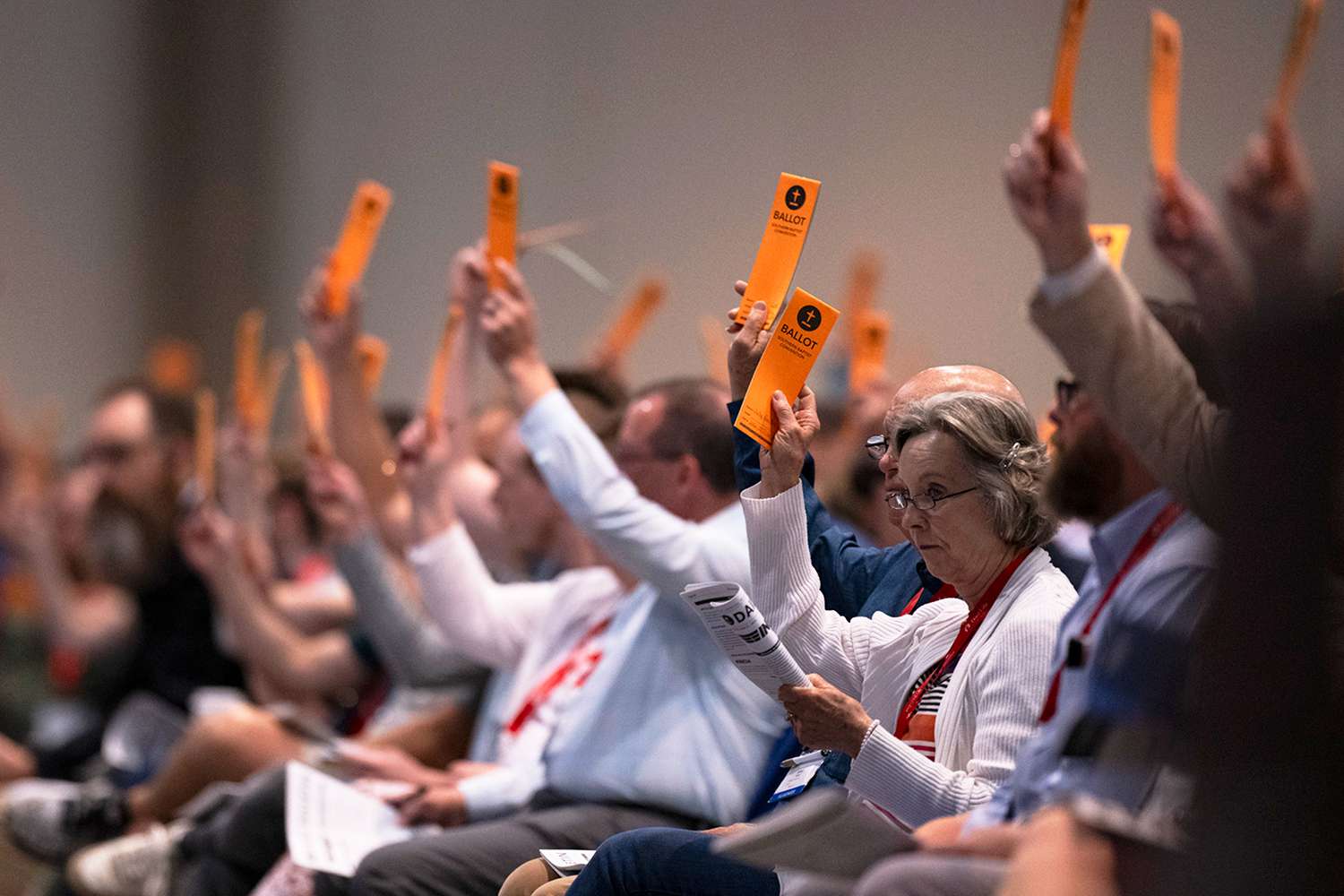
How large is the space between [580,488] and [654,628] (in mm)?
276

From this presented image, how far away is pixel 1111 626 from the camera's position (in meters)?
1.51

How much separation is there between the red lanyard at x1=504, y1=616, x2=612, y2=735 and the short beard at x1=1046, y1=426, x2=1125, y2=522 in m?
1.27

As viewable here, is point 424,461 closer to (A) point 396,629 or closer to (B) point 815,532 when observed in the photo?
(A) point 396,629

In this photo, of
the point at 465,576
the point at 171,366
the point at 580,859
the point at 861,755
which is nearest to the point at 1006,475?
the point at 861,755

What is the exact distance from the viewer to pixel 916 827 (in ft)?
5.50

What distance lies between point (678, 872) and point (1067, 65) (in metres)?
1.05

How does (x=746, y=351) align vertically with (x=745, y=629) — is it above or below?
above

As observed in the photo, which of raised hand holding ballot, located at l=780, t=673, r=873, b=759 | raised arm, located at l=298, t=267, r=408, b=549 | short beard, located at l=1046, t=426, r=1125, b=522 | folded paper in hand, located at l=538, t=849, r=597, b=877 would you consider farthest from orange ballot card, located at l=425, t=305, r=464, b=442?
short beard, located at l=1046, t=426, r=1125, b=522

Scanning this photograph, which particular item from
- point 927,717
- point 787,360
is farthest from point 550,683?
point 927,717

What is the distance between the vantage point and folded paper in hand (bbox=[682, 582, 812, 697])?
1.81 meters

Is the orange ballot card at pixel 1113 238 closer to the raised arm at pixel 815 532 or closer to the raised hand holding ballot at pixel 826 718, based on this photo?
the raised arm at pixel 815 532

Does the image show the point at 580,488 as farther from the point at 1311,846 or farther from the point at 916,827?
the point at 1311,846

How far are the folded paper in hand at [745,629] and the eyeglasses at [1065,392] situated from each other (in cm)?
46

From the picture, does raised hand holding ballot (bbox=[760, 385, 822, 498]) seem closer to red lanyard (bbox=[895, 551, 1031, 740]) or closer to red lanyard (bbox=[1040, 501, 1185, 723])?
red lanyard (bbox=[895, 551, 1031, 740])
